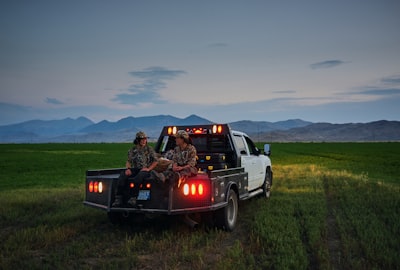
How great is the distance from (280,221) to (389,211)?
278 centimetres

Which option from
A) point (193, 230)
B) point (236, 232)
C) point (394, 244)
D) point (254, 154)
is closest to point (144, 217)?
point (193, 230)

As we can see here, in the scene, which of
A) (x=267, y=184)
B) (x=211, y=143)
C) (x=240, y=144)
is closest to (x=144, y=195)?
(x=211, y=143)

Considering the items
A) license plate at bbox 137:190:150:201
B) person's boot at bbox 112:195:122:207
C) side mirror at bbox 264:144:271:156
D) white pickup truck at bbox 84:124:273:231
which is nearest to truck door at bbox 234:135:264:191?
white pickup truck at bbox 84:124:273:231

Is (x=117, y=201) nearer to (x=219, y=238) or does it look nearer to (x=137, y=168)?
(x=137, y=168)

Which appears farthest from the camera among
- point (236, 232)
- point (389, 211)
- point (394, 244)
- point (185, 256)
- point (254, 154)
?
point (254, 154)

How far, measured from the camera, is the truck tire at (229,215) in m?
8.09

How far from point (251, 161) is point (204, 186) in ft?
11.9

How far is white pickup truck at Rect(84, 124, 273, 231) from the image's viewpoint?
7387 millimetres

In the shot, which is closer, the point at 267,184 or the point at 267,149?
the point at 267,149

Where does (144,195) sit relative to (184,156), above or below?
below

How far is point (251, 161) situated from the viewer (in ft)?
35.5

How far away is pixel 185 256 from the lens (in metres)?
6.43

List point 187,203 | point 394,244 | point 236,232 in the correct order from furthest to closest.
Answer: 1. point 236,232
2. point 187,203
3. point 394,244

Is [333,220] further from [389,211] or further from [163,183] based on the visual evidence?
[163,183]
